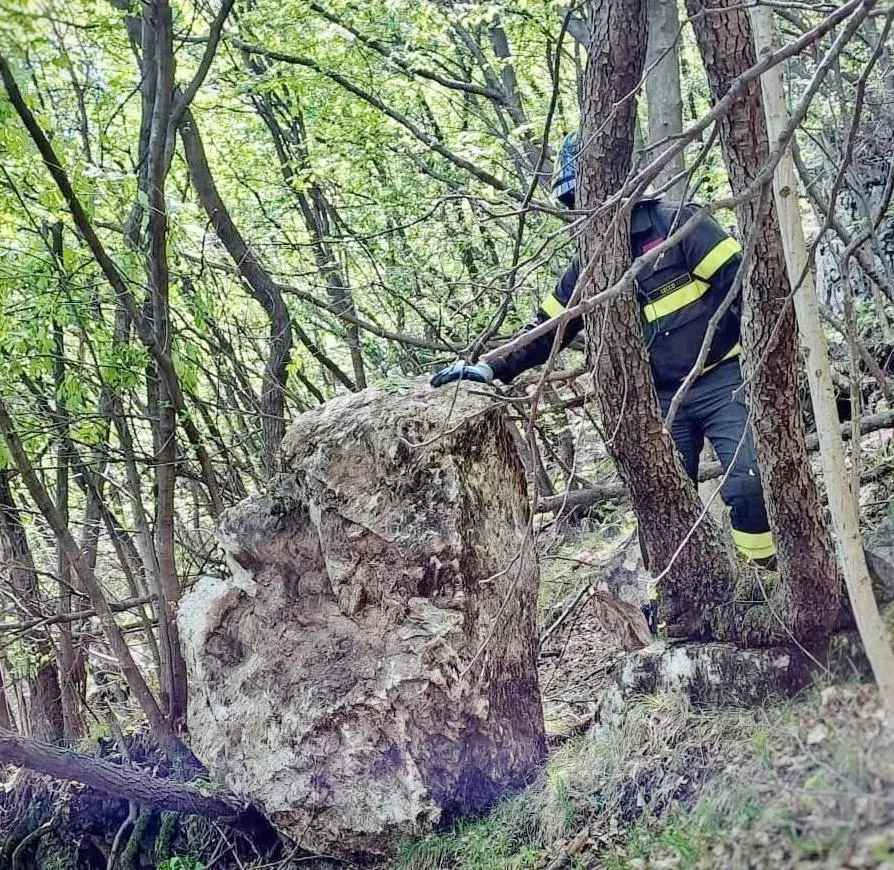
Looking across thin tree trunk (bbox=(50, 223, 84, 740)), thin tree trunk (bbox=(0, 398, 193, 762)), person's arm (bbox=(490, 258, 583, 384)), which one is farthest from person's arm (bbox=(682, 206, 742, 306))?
thin tree trunk (bbox=(50, 223, 84, 740))

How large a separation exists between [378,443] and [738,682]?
6.25ft

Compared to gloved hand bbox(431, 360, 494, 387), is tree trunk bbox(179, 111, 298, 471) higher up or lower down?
higher up

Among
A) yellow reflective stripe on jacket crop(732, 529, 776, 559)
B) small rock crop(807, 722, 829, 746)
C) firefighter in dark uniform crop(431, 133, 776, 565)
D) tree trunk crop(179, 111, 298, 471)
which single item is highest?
tree trunk crop(179, 111, 298, 471)

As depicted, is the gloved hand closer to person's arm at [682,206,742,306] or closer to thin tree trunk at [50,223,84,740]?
person's arm at [682,206,742,306]

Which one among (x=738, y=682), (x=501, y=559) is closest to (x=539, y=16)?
(x=501, y=559)

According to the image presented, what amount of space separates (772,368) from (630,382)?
620 millimetres

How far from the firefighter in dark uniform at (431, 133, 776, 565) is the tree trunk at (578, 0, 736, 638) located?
22cm

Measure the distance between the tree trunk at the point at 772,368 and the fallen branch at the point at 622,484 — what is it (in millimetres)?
1614

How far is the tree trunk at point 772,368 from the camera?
2.95 m

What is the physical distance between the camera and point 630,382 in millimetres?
3520

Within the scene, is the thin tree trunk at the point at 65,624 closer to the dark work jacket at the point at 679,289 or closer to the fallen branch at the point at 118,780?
the fallen branch at the point at 118,780

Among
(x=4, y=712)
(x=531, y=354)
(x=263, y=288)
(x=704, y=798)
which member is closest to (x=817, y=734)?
(x=704, y=798)

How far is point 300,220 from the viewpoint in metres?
8.89

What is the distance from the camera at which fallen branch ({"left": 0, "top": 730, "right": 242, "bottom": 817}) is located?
4.64 meters
